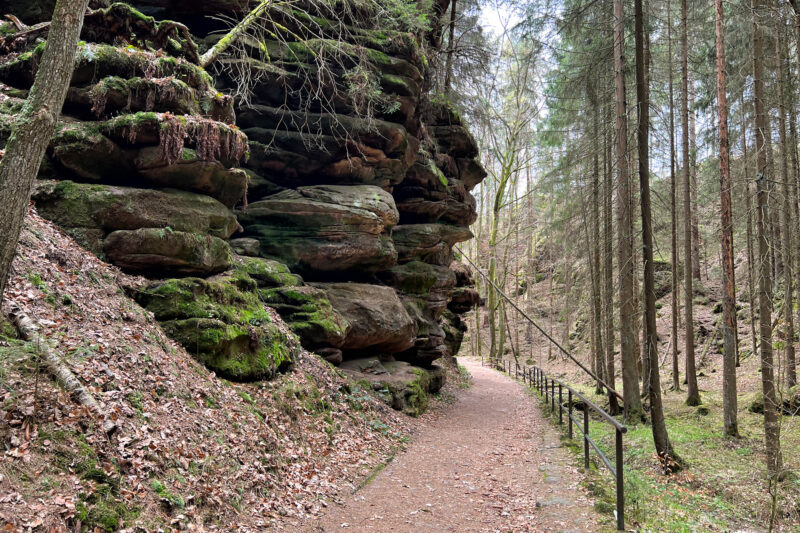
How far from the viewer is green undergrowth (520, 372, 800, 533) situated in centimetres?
626

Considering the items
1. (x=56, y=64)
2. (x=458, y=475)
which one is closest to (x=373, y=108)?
(x=56, y=64)

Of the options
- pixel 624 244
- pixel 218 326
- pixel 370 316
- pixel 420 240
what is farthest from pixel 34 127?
pixel 420 240

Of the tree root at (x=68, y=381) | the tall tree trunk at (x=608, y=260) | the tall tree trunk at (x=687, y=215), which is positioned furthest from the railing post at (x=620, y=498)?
the tall tree trunk at (x=687, y=215)

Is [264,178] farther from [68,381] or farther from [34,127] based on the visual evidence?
[68,381]

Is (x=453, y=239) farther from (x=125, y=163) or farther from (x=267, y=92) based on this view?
(x=125, y=163)

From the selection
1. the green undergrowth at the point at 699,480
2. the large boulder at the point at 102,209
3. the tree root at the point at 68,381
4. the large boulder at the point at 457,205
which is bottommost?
the green undergrowth at the point at 699,480

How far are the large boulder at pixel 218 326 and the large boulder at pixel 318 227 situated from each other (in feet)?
11.1

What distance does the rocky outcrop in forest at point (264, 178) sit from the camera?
762cm

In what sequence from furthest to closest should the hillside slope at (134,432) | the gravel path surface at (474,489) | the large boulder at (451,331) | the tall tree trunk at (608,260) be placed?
the large boulder at (451,331)
the tall tree trunk at (608,260)
the gravel path surface at (474,489)
the hillside slope at (134,432)

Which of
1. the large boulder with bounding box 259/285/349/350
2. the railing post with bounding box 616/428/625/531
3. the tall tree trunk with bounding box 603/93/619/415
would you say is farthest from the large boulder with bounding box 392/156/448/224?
the railing post with bounding box 616/428/625/531

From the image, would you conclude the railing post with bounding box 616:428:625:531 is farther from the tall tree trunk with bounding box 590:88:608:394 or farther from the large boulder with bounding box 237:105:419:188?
the tall tree trunk with bounding box 590:88:608:394

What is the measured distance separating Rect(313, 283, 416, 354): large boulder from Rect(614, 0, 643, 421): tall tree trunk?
5940 millimetres

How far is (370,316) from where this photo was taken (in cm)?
1248

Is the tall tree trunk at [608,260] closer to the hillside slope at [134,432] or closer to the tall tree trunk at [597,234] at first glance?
the tall tree trunk at [597,234]
